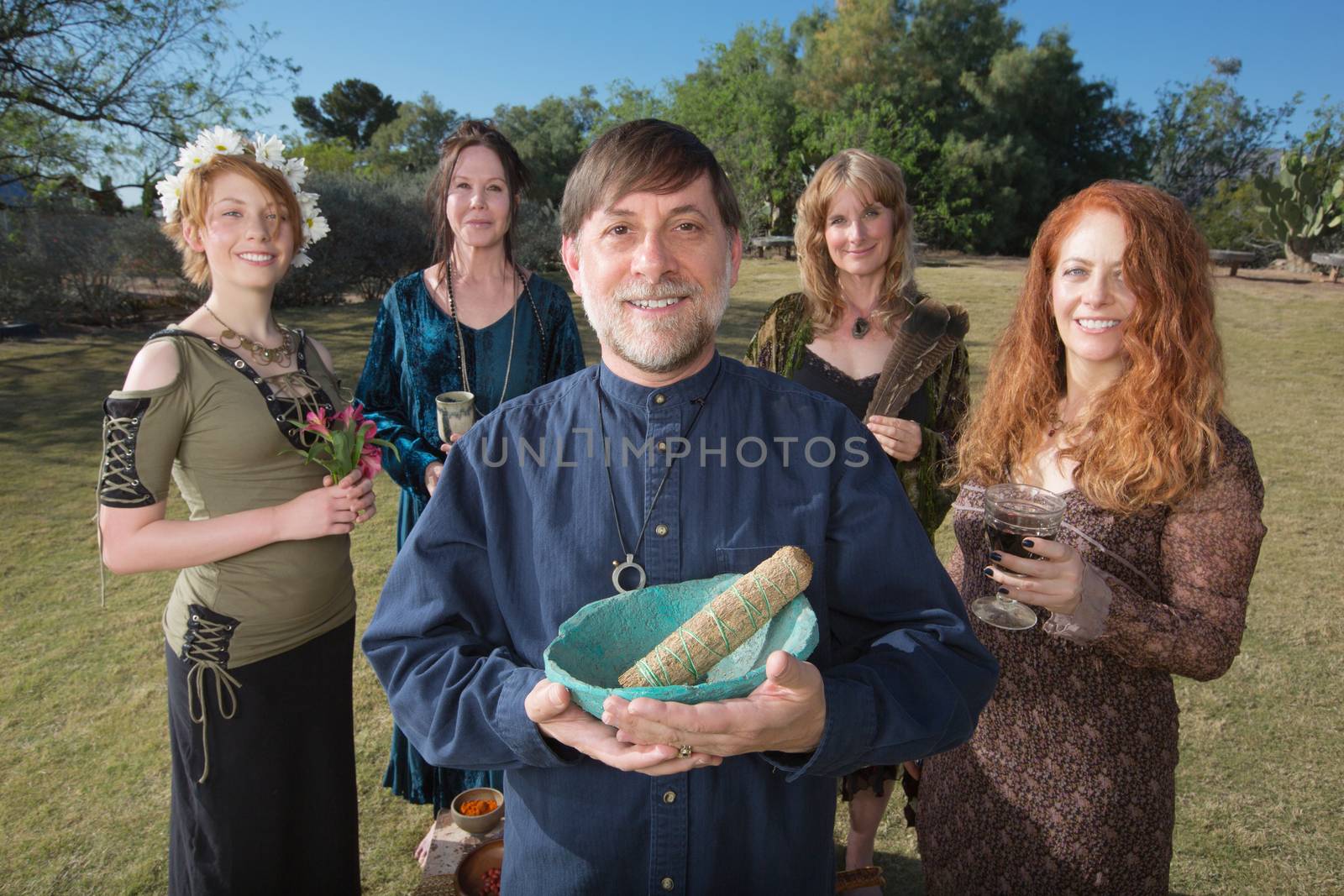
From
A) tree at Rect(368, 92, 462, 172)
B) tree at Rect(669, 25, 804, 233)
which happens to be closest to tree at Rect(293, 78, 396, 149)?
tree at Rect(368, 92, 462, 172)

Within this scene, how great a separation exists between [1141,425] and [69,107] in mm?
17631

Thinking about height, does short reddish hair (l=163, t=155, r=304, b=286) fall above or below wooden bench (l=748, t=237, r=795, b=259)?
below

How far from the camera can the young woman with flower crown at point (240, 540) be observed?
255 centimetres

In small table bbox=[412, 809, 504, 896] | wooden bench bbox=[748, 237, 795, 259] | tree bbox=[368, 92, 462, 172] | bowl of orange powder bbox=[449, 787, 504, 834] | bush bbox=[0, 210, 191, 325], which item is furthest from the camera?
tree bbox=[368, 92, 462, 172]

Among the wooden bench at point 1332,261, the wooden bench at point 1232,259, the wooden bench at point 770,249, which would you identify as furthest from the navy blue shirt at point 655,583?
the wooden bench at point 770,249

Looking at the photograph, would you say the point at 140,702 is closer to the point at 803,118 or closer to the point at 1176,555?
the point at 1176,555

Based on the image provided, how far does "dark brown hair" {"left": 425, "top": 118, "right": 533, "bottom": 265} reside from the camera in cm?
363

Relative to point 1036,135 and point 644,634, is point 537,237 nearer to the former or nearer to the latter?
point 644,634

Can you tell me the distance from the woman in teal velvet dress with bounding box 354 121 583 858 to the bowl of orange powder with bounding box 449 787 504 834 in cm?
14

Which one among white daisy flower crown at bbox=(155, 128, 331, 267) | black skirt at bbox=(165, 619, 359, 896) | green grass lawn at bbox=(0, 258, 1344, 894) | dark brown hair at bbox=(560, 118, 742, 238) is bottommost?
green grass lawn at bbox=(0, 258, 1344, 894)

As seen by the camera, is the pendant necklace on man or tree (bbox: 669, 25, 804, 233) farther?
tree (bbox: 669, 25, 804, 233)

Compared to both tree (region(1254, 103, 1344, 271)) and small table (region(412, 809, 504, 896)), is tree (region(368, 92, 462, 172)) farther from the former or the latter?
small table (region(412, 809, 504, 896))

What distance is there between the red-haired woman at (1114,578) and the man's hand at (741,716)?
0.91 metres

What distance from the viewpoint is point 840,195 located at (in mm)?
3691
